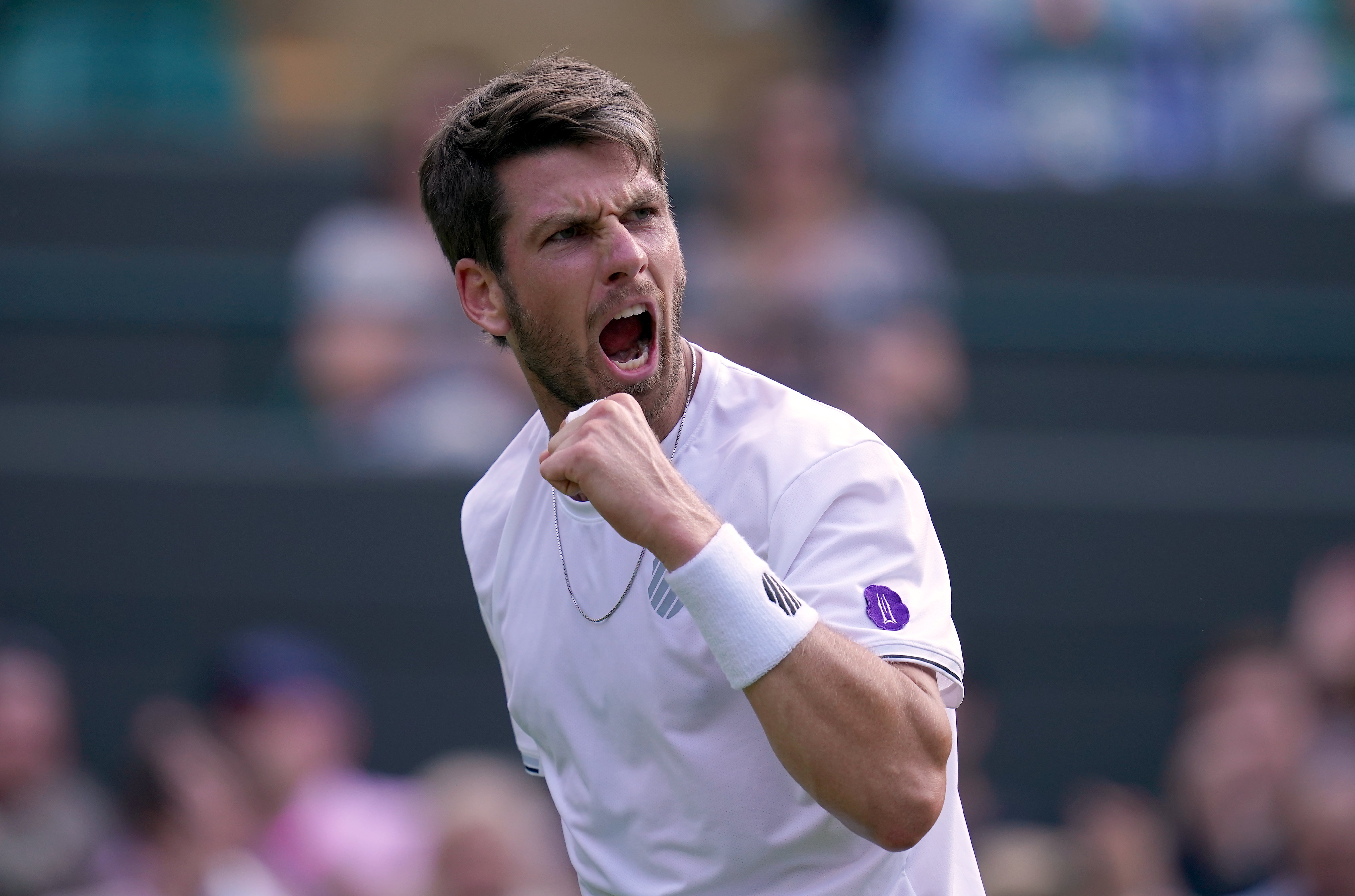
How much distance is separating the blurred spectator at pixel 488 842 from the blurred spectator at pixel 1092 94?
3.51m

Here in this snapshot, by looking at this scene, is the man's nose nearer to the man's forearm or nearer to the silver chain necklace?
the silver chain necklace

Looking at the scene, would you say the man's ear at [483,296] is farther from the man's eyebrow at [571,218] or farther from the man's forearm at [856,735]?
the man's forearm at [856,735]

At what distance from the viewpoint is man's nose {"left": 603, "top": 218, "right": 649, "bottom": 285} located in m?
2.52

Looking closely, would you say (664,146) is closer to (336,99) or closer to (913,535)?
(336,99)

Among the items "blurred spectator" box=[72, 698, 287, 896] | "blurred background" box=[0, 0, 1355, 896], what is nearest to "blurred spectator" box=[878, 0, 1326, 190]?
"blurred background" box=[0, 0, 1355, 896]

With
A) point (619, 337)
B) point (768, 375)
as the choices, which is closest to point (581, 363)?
point (619, 337)

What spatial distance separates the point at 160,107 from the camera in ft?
25.6

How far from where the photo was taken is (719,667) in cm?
242

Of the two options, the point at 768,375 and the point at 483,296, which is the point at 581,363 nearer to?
the point at 483,296

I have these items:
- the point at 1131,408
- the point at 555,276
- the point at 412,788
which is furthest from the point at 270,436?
the point at 555,276

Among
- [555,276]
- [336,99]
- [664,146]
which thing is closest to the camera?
[555,276]

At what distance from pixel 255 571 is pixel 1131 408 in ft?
11.6

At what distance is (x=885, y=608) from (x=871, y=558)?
8 centimetres

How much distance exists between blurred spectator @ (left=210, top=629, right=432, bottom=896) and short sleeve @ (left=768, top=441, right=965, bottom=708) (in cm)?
317
